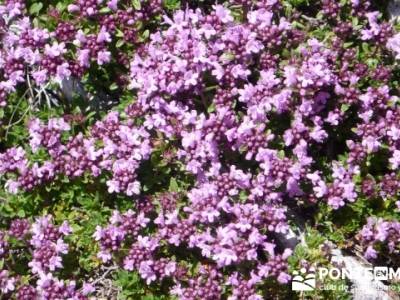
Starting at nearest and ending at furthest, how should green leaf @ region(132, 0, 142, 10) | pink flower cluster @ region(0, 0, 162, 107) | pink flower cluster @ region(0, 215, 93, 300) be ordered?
pink flower cluster @ region(0, 215, 93, 300)
pink flower cluster @ region(0, 0, 162, 107)
green leaf @ region(132, 0, 142, 10)

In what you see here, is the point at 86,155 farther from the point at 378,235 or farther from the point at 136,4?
the point at 378,235

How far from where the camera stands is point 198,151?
468 centimetres

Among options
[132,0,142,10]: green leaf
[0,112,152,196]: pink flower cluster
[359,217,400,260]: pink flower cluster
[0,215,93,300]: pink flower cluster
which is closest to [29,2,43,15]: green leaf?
[132,0,142,10]: green leaf

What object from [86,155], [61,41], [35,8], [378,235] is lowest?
[378,235]

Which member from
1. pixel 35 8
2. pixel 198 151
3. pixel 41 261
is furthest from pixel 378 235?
pixel 35 8

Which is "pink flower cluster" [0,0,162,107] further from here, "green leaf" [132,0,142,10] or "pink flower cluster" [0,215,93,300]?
"pink flower cluster" [0,215,93,300]

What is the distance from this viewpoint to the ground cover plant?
4.69 metres

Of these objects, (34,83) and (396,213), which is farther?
(34,83)

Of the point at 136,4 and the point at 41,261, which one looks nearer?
the point at 41,261

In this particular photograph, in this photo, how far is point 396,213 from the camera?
16.1 feet

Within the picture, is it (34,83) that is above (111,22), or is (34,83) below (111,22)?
below

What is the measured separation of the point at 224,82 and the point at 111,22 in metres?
1.06

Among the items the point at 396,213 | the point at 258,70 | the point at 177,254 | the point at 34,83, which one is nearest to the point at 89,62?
the point at 34,83

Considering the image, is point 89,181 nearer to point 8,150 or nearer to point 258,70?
point 8,150
